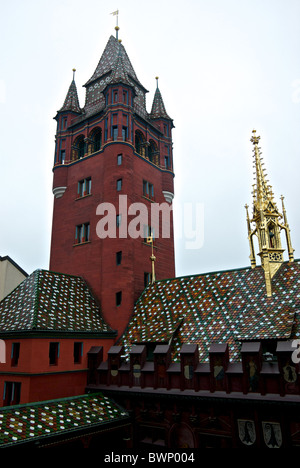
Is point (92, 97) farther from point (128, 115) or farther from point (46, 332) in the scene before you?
point (46, 332)

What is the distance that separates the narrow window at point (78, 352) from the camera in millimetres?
20219

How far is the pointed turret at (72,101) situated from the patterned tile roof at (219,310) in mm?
18666

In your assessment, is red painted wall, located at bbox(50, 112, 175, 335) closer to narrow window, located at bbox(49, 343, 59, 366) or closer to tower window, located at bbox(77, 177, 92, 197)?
tower window, located at bbox(77, 177, 92, 197)

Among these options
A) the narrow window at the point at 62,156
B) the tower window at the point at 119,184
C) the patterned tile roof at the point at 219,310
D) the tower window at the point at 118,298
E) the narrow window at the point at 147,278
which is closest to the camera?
the patterned tile roof at the point at 219,310

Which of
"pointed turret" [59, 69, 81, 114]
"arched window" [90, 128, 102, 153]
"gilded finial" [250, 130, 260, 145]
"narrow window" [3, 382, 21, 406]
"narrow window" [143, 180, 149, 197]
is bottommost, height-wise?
"narrow window" [3, 382, 21, 406]

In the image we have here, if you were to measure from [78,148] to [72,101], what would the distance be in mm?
5492

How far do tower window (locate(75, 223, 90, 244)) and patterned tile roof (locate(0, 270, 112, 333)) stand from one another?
11.1 ft

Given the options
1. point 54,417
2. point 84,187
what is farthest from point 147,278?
point 54,417

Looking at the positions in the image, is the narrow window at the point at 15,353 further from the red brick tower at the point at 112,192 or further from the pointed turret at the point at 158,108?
the pointed turret at the point at 158,108

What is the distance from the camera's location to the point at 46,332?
18.3 metres

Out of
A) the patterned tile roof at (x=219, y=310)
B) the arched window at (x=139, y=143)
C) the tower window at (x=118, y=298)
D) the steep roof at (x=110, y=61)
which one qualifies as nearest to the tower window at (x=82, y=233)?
the tower window at (x=118, y=298)

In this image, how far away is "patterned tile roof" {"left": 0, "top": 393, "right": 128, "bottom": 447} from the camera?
13.0 metres

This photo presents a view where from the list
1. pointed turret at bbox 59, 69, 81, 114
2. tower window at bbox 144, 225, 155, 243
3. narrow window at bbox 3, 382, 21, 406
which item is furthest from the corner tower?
pointed turret at bbox 59, 69, 81, 114

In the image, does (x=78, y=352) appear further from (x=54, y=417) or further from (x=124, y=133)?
(x=124, y=133)
